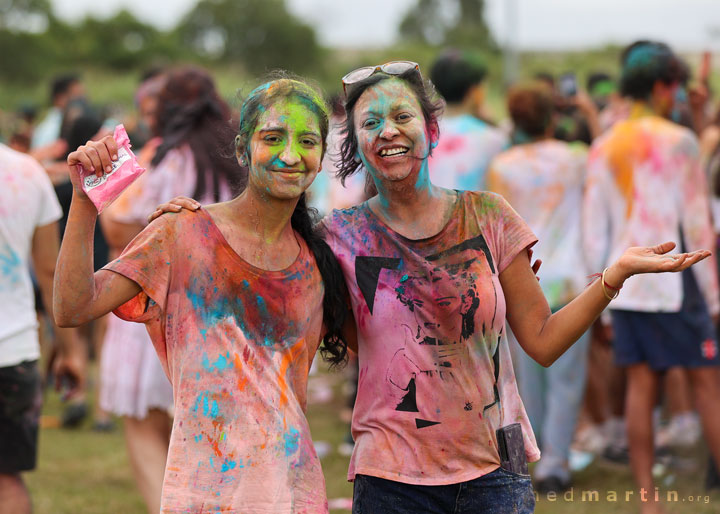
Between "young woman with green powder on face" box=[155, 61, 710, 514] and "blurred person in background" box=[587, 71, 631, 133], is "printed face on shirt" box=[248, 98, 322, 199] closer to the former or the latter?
"young woman with green powder on face" box=[155, 61, 710, 514]

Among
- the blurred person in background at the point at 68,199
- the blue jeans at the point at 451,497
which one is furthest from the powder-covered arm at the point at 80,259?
the blurred person in background at the point at 68,199

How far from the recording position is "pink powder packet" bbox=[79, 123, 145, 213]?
2426mm

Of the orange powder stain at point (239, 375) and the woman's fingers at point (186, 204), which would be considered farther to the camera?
the woman's fingers at point (186, 204)

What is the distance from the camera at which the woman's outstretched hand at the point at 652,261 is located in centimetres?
255

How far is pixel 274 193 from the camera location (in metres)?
2.72

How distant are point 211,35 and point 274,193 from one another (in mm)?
74978

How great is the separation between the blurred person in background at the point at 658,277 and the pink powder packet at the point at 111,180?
125 inches

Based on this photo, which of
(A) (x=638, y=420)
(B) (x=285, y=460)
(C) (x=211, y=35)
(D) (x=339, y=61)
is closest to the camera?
(B) (x=285, y=460)

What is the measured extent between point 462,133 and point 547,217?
0.78 m

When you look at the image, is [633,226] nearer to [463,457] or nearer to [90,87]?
[463,457]

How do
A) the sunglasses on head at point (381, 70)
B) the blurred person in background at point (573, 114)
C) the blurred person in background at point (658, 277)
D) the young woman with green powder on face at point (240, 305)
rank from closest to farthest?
the young woman with green powder on face at point (240, 305) → the sunglasses on head at point (381, 70) → the blurred person in background at point (658, 277) → the blurred person in background at point (573, 114)

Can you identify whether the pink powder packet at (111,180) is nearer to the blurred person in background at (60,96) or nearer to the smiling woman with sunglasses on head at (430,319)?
the smiling woman with sunglasses on head at (430,319)

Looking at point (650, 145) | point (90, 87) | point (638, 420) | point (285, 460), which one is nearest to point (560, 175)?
point (650, 145)

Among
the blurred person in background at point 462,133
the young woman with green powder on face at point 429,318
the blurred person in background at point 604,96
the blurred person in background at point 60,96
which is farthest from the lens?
the blurred person in background at point 60,96
